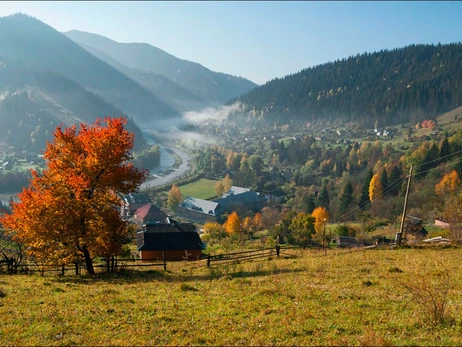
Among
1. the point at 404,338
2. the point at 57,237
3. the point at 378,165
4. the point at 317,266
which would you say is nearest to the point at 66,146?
the point at 57,237

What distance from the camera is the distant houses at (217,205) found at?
136250 mm

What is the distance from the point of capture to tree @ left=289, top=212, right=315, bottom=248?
67831mm

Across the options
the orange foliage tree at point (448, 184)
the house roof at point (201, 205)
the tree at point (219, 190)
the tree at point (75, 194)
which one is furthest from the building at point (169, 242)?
the tree at point (219, 190)

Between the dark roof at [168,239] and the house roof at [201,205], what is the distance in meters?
72.7

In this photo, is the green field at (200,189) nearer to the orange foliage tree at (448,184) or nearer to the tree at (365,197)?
the tree at (365,197)

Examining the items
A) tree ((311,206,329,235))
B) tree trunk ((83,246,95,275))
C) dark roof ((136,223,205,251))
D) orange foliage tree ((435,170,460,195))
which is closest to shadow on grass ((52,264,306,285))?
tree trunk ((83,246,95,275))

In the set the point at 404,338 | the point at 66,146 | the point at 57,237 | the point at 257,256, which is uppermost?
the point at 66,146

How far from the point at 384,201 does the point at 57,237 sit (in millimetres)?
93377

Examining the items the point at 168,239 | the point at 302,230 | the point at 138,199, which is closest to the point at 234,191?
the point at 138,199

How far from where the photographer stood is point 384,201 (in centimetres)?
10012

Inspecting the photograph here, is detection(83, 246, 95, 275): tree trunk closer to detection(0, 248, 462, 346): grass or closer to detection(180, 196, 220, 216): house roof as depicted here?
detection(0, 248, 462, 346): grass

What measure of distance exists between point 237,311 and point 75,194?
15.2 metres

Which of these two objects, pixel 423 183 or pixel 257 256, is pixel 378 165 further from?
pixel 257 256

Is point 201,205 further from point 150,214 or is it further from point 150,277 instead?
point 150,277
